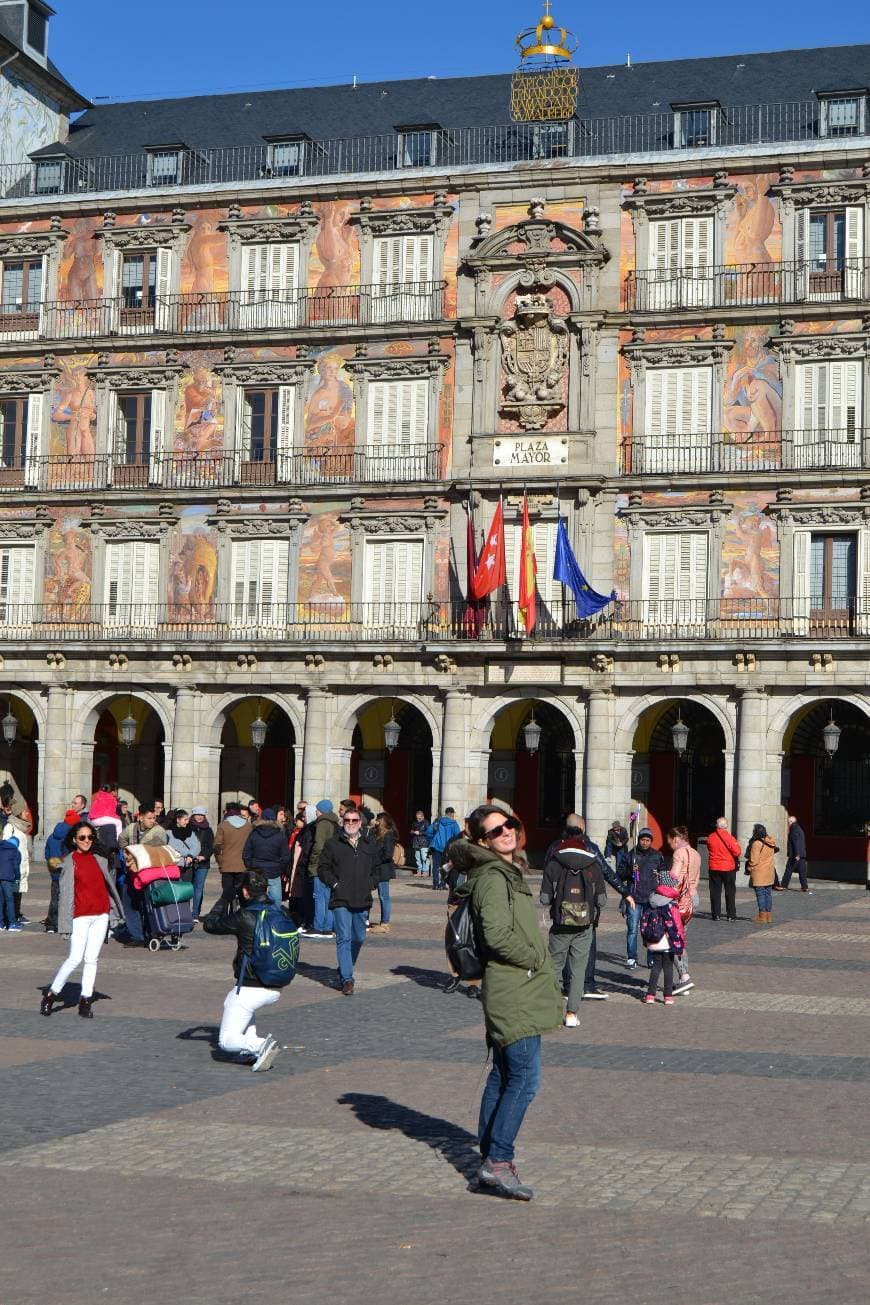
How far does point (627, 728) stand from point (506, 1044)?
33.6m

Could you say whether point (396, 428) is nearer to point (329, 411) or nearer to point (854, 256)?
point (329, 411)

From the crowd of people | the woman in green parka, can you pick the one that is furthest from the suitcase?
the woman in green parka

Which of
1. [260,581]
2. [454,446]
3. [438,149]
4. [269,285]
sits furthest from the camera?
[269,285]

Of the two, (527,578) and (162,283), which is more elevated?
(162,283)

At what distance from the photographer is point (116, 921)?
65.9ft

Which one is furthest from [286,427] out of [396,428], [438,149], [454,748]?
[454,748]

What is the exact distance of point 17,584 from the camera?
4888 cm

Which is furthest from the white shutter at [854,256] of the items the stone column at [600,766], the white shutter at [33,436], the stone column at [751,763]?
the white shutter at [33,436]

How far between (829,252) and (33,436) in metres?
20.8

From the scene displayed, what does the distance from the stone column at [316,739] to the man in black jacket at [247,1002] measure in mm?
30517

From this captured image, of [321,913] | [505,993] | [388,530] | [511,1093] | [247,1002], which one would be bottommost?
[321,913]

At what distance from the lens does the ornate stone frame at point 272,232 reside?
154 ft

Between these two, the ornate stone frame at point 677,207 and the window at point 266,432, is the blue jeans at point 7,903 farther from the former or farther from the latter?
the ornate stone frame at point 677,207

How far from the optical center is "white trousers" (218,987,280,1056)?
581 inches
